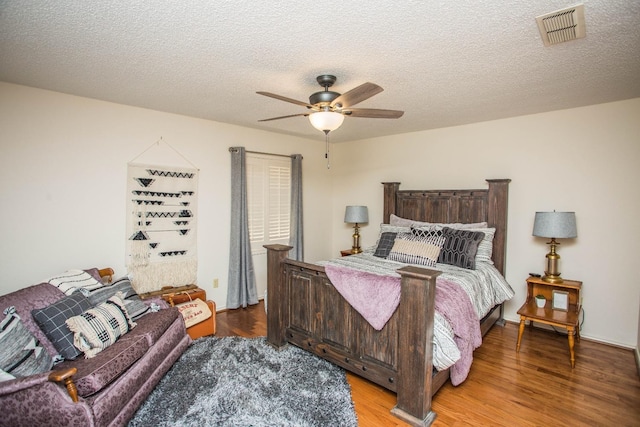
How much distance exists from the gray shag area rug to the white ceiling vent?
2.64m

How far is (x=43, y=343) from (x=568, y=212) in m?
4.58

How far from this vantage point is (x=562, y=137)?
354 centimetres

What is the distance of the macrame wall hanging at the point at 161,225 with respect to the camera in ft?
11.8

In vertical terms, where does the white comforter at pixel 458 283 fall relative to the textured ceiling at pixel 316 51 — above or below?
below

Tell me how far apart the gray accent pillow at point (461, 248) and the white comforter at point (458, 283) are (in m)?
0.08

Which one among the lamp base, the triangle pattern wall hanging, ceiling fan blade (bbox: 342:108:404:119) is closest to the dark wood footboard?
ceiling fan blade (bbox: 342:108:404:119)

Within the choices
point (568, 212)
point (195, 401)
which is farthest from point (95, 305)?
point (568, 212)

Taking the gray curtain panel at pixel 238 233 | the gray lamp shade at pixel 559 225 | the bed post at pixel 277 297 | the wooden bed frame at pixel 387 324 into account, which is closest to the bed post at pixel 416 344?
the wooden bed frame at pixel 387 324

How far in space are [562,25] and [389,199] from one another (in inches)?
124

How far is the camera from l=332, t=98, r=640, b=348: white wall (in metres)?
3.23

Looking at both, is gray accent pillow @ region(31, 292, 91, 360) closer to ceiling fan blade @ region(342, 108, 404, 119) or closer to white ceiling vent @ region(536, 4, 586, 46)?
ceiling fan blade @ region(342, 108, 404, 119)

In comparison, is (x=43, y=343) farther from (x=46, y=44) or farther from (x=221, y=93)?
(x=221, y=93)

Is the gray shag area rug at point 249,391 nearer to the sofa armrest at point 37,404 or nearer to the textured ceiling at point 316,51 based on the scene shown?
the sofa armrest at point 37,404

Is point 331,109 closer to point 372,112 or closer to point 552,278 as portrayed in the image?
point 372,112
